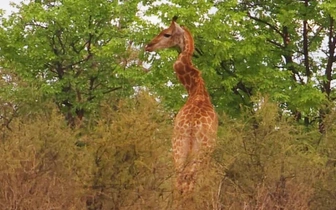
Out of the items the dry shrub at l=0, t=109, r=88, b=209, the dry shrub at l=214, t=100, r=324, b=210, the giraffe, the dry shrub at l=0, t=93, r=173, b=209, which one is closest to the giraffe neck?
the giraffe

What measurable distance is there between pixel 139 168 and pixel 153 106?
83 centimetres

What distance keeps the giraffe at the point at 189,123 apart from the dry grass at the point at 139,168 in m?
0.28

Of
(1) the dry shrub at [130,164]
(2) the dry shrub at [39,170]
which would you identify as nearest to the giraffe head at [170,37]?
(2) the dry shrub at [39,170]

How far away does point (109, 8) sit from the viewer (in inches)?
1039

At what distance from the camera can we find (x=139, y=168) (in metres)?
8.85

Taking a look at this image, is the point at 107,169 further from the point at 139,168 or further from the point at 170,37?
the point at 170,37

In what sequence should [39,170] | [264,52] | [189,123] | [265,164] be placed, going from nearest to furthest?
[39,170] → [265,164] → [189,123] → [264,52]

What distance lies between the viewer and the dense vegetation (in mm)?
8773

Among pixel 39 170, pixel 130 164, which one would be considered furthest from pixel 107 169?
pixel 39 170

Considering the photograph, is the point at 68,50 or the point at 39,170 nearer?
the point at 39,170

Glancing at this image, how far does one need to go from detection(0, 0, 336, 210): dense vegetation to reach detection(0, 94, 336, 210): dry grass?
0.6 inches

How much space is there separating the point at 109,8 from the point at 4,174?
18.3 m

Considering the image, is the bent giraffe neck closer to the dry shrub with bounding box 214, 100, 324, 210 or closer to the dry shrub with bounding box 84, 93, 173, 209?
the dry shrub with bounding box 214, 100, 324, 210

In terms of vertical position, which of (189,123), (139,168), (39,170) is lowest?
(39,170)
